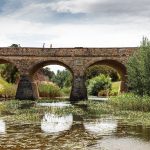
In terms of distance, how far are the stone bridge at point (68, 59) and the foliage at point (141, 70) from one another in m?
14.3

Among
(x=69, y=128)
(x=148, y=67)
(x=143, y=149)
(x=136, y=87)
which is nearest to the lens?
(x=143, y=149)

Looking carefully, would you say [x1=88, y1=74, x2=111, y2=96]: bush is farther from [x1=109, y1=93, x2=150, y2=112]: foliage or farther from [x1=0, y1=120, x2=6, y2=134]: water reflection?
[x1=0, y1=120, x2=6, y2=134]: water reflection

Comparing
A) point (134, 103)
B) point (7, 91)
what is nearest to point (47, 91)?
point (7, 91)

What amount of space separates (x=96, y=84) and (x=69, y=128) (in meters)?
61.1

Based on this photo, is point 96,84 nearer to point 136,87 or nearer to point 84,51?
point 84,51

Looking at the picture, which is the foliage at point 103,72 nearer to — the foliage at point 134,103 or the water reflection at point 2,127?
the foliage at point 134,103

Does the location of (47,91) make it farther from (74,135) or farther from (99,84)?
(74,135)

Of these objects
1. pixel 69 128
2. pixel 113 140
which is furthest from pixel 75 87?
pixel 113 140

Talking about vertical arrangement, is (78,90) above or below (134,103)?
above

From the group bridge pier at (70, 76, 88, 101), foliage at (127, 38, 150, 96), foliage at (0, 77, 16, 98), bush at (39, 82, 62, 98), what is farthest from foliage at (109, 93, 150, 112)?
bush at (39, 82, 62, 98)

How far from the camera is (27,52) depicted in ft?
196

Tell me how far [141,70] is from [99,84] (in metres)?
44.4

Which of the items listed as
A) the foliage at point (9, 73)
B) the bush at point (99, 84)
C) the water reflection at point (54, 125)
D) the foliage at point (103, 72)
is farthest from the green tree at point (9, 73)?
the water reflection at point (54, 125)

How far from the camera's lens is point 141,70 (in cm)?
3966
